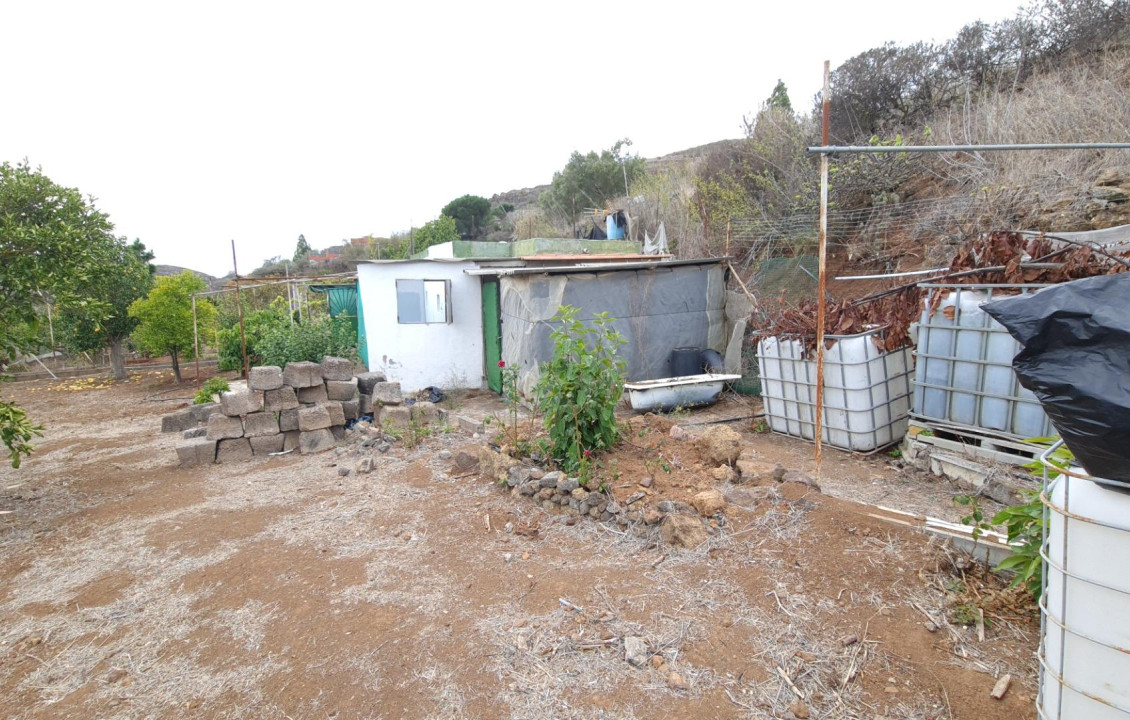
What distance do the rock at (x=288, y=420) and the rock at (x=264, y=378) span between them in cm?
37

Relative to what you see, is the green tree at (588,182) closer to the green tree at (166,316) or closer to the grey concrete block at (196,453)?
the green tree at (166,316)

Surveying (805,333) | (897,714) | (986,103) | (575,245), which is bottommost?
(897,714)

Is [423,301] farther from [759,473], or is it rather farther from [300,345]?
[759,473]

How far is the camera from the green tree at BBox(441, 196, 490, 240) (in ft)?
127

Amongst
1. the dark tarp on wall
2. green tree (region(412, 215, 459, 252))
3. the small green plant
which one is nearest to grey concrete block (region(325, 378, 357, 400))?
the dark tarp on wall

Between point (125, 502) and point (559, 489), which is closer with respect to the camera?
point (559, 489)

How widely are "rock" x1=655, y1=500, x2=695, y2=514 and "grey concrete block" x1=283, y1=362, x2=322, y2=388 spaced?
5422mm

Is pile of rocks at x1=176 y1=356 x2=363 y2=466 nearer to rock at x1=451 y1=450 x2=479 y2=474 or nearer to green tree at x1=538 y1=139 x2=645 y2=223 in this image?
rock at x1=451 y1=450 x2=479 y2=474

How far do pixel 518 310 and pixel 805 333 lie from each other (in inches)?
195

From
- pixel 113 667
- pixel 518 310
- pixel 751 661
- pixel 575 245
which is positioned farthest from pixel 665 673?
pixel 575 245

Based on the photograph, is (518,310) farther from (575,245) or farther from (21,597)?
(21,597)

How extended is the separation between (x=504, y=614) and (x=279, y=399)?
5440 millimetres

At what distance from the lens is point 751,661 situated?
2672 mm

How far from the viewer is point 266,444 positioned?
7.37m
